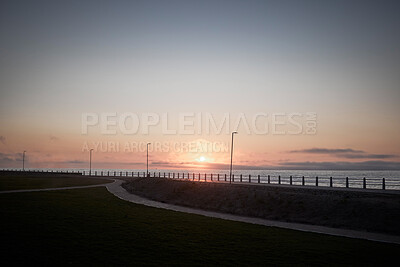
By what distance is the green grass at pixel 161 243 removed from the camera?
1228 centimetres

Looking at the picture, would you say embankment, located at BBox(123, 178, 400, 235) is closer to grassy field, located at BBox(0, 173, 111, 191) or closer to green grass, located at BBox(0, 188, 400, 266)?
green grass, located at BBox(0, 188, 400, 266)

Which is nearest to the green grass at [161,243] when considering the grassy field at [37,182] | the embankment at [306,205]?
the embankment at [306,205]

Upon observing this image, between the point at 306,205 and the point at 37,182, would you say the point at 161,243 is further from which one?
the point at 37,182

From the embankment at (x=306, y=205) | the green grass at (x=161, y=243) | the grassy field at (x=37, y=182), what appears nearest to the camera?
the green grass at (x=161, y=243)

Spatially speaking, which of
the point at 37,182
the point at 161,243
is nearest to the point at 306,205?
the point at 161,243

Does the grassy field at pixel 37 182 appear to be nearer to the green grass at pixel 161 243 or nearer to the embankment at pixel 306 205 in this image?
the embankment at pixel 306 205

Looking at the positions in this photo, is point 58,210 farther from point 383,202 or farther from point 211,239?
point 383,202

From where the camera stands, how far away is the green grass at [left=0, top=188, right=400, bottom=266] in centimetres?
1228

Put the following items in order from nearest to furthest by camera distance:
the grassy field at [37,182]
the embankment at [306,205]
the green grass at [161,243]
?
1. the green grass at [161,243]
2. the embankment at [306,205]
3. the grassy field at [37,182]

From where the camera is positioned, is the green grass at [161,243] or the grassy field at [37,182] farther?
the grassy field at [37,182]

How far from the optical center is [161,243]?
14.7 m

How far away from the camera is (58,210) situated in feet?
74.3

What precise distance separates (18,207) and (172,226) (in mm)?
11296

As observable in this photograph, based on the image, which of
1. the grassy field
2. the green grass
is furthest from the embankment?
the grassy field
